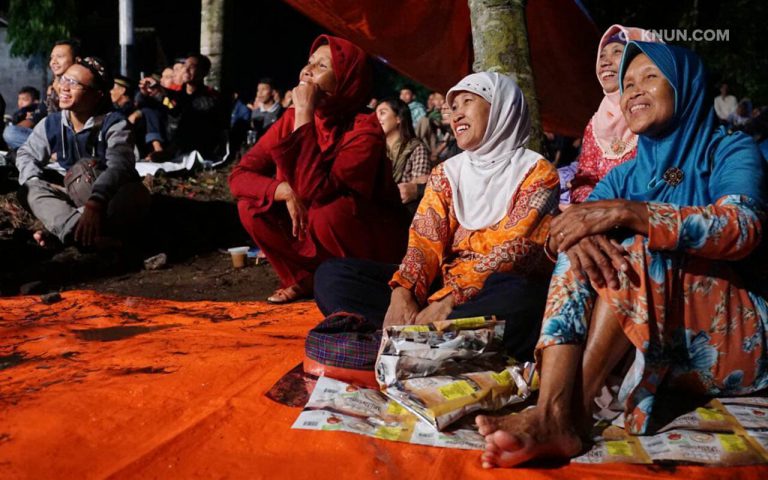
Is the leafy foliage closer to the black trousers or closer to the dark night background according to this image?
the dark night background

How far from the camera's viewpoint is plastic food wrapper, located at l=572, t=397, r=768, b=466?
80.7 inches

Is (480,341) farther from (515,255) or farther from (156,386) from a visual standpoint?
(156,386)

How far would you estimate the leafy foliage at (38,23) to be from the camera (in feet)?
46.1

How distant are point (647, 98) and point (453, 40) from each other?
3.66 meters

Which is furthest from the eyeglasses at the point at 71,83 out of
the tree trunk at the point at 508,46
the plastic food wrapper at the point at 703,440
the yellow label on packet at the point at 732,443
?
the yellow label on packet at the point at 732,443

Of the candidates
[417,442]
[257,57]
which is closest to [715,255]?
[417,442]

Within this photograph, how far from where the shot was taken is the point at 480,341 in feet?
8.04

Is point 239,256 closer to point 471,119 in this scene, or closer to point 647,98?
point 471,119

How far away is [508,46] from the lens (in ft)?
14.5

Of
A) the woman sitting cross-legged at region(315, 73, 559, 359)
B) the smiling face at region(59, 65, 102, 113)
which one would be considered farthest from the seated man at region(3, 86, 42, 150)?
the woman sitting cross-legged at region(315, 73, 559, 359)

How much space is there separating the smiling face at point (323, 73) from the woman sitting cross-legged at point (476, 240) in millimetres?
1189

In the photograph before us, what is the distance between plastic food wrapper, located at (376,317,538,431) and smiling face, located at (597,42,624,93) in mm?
1784

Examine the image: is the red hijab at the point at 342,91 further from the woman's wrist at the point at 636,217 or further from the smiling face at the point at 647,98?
the woman's wrist at the point at 636,217

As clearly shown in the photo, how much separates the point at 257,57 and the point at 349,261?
15.6 m
